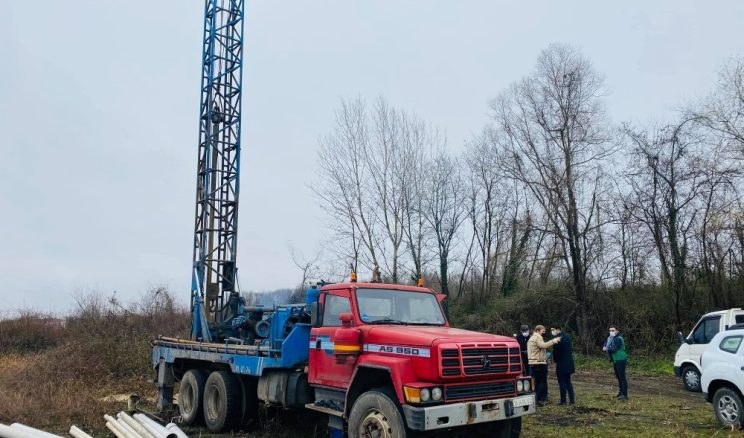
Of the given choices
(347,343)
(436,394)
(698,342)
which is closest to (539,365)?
(698,342)

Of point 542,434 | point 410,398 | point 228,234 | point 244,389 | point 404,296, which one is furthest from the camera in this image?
point 228,234

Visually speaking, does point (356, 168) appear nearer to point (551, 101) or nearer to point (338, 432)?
point (551, 101)

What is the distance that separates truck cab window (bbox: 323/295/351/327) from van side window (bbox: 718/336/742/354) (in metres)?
6.10

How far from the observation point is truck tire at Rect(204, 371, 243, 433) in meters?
10.1

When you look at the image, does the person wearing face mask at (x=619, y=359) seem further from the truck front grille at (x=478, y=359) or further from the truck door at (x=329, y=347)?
the truck door at (x=329, y=347)

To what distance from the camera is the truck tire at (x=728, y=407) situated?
30.2 feet

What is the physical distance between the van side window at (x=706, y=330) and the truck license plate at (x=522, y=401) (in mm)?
10158

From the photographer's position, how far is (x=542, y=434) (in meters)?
9.44

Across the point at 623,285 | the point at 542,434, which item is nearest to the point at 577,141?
the point at 623,285

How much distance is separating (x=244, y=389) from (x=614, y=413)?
22.2ft

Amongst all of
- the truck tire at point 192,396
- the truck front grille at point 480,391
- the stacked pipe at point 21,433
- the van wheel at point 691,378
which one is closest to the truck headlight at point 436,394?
the truck front grille at point 480,391

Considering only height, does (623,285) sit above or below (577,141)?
below

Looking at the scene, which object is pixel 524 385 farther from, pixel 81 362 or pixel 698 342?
pixel 81 362

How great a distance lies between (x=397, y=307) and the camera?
28.3 ft
